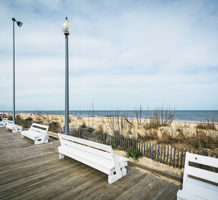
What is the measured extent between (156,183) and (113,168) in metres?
0.91

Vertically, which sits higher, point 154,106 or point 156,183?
point 154,106

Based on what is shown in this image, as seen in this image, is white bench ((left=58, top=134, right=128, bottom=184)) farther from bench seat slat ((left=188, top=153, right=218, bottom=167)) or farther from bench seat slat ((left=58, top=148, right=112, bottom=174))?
bench seat slat ((left=188, top=153, right=218, bottom=167))

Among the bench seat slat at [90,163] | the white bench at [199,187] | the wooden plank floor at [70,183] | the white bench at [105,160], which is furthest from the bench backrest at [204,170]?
the bench seat slat at [90,163]

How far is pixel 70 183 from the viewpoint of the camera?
2.54m

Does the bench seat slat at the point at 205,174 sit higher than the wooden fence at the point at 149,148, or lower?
higher

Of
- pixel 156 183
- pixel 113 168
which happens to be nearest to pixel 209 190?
pixel 156 183

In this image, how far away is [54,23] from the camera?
780cm

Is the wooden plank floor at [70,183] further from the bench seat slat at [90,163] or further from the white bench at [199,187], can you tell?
the white bench at [199,187]

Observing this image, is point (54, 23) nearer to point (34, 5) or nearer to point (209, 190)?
point (34, 5)

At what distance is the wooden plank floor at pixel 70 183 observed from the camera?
2.20 m

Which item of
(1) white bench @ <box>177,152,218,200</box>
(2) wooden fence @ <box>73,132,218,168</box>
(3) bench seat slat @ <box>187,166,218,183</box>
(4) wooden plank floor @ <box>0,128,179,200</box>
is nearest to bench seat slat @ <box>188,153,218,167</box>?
(1) white bench @ <box>177,152,218,200</box>

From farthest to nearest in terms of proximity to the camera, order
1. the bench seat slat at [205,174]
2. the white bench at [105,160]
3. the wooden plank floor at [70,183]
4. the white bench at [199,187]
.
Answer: the white bench at [105,160] < the wooden plank floor at [70,183] < the bench seat slat at [205,174] < the white bench at [199,187]

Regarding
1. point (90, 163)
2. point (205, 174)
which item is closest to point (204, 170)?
point (205, 174)

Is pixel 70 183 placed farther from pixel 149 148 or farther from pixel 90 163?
pixel 149 148
